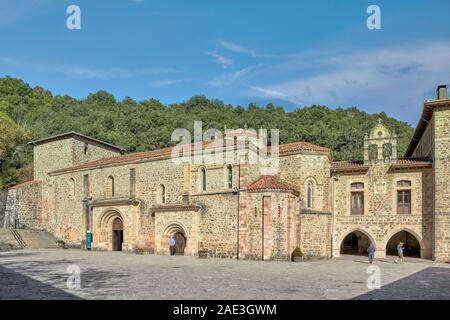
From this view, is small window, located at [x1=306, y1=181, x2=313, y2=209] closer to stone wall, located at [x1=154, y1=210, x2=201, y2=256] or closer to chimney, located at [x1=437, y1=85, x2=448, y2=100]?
stone wall, located at [x1=154, y1=210, x2=201, y2=256]

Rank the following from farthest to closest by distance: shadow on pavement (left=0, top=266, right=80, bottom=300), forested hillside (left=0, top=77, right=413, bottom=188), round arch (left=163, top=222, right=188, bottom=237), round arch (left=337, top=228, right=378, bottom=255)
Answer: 1. forested hillside (left=0, top=77, right=413, bottom=188)
2. round arch (left=337, top=228, right=378, bottom=255)
3. round arch (left=163, top=222, right=188, bottom=237)
4. shadow on pavement (left=0, top=266, right=80, bottom=300)

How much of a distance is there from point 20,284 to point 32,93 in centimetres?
7502

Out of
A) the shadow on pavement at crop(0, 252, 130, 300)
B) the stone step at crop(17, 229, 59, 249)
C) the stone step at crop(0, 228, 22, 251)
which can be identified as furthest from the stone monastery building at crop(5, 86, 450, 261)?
the shadow on pavement at crop(0, 252, 130, 300)

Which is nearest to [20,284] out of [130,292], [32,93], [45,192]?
[130,292]

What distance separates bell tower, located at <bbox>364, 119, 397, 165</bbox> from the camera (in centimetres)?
3005

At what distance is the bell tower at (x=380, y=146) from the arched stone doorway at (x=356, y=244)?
5521 mm

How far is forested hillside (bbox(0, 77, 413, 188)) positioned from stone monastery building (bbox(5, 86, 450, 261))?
74.1 feet

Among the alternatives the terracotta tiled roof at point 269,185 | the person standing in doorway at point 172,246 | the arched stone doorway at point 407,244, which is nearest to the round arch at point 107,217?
the person standing in doorway at point 172,246

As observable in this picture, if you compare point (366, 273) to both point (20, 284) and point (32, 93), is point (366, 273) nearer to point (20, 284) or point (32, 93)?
point (20, 284)

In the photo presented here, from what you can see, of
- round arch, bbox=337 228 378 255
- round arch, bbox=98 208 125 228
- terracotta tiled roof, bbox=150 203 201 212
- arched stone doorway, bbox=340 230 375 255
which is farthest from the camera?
round arch, bbox=98 208 125 228

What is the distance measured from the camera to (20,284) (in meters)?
16.0

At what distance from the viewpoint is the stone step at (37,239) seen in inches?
1463

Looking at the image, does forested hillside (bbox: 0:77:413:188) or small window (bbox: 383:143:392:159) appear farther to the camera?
forested hillside (bbox: 0:77:413:188)

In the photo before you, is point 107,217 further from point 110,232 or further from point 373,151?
point 373,151
